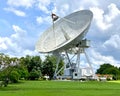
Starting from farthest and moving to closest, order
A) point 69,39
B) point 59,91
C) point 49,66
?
point 49,66 → point 69,39 → point 59,91

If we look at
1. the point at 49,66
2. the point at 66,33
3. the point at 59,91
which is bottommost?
the point at 59,91

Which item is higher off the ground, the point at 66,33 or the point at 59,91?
the point at 66,33

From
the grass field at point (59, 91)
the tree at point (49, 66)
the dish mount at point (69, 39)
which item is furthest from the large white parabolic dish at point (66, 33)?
the grass field at point (59, 91)

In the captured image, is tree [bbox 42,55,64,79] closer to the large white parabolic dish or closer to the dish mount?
the dish mount

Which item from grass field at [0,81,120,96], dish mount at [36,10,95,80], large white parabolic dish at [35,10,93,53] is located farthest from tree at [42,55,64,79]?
grass field at [0,81,120,96]

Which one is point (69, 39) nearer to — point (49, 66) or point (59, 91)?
→ point (49, 66)

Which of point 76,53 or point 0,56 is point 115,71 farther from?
point 0,56

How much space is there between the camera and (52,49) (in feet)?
387

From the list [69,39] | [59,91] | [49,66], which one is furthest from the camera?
[49,66]

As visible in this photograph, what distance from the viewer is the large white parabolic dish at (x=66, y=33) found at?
111 meters

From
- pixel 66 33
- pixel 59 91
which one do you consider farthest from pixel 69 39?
pixel 59 91

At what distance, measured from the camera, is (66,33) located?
117188 millimetres

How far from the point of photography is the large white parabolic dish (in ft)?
364

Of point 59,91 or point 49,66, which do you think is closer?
point 59,91
